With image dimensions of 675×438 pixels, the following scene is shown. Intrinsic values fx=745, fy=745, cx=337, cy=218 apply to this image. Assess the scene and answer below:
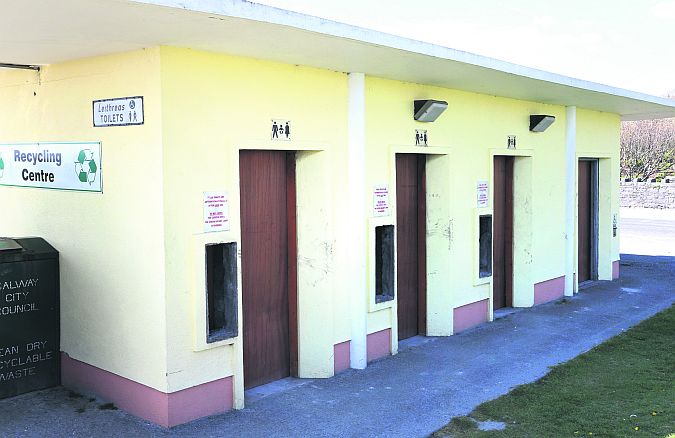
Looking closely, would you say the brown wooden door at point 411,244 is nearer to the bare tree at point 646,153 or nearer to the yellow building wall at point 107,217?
the yellow building wall at point 107,217

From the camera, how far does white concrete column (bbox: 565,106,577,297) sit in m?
12.1

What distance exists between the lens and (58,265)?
6781 millimetres

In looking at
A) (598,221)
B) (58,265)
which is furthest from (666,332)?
(58,265)

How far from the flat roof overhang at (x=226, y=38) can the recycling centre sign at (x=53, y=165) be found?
0.79 m

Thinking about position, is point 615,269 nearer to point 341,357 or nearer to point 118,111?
point 341,357

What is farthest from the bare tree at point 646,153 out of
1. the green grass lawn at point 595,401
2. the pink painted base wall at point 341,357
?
the pink painted base wall at point 341,357

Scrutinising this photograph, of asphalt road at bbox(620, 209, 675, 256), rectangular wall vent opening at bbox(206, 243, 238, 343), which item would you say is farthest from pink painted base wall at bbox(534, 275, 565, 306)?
asphalt road at bbox(620, 209, 675, 256)

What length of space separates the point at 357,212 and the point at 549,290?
5.17 metres

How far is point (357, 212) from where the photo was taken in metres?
7.61

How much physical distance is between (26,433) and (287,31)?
12.0 feet

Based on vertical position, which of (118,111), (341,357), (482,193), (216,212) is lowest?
(341,357)

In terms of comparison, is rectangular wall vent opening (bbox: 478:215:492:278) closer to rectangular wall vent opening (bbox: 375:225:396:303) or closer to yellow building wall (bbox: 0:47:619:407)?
yellow building wall (bbox: 0:47:619:407)

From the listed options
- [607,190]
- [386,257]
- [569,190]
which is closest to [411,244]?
[386,257]

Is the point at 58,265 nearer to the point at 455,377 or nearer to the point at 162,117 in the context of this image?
the point at 162,117
